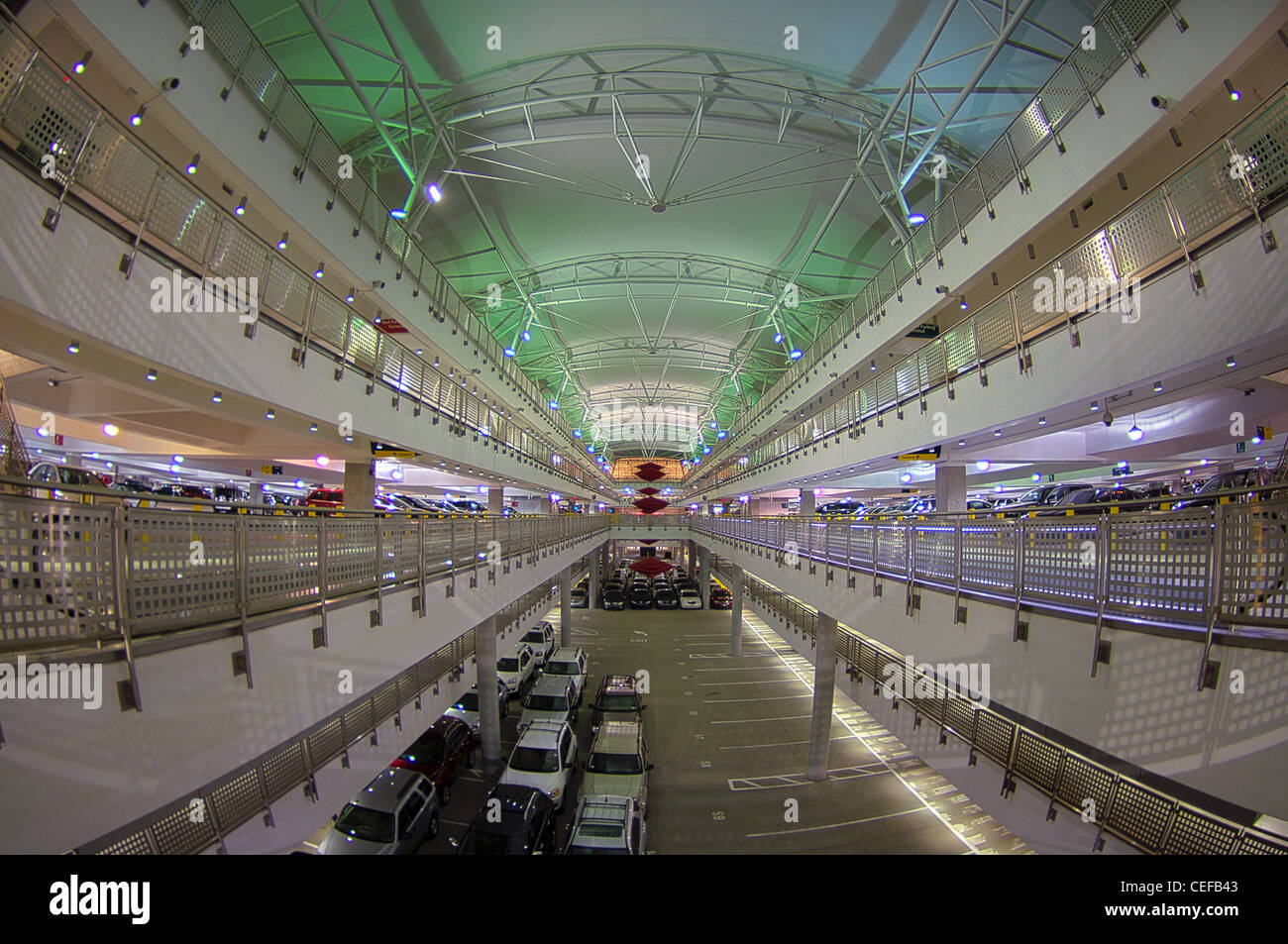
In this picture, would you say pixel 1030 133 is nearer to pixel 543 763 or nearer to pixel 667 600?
pixel 543 763

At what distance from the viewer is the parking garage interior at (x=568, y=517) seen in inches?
137

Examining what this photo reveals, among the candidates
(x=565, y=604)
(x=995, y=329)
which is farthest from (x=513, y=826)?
(x=565, y=604)

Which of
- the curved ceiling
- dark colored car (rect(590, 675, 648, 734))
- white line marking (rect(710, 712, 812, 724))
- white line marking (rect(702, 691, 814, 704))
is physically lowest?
white line marking (rect(702, 691, 814, 704))

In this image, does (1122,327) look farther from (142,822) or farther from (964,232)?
(142,822)

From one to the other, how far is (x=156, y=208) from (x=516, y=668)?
51.2 feet

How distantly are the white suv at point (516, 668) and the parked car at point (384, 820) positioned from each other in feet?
22.5

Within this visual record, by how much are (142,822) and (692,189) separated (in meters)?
19.5

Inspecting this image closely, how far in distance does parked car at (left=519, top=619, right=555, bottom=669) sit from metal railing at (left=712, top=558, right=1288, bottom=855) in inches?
603

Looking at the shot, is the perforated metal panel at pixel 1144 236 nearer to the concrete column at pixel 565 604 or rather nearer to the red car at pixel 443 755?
the red car at pixel 443 755

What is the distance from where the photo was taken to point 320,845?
27.3 ft

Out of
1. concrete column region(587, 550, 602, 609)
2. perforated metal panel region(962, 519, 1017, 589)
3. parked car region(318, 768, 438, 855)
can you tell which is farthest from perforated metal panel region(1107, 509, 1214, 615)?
concrete column region(587, 550, 602, 609)

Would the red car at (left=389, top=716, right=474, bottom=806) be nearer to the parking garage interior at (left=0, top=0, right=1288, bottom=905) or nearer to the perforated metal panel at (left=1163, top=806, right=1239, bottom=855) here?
the parking garage interior at (left=0, top=0, right=1288, bottom=905)

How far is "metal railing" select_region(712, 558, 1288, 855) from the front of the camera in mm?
4191
